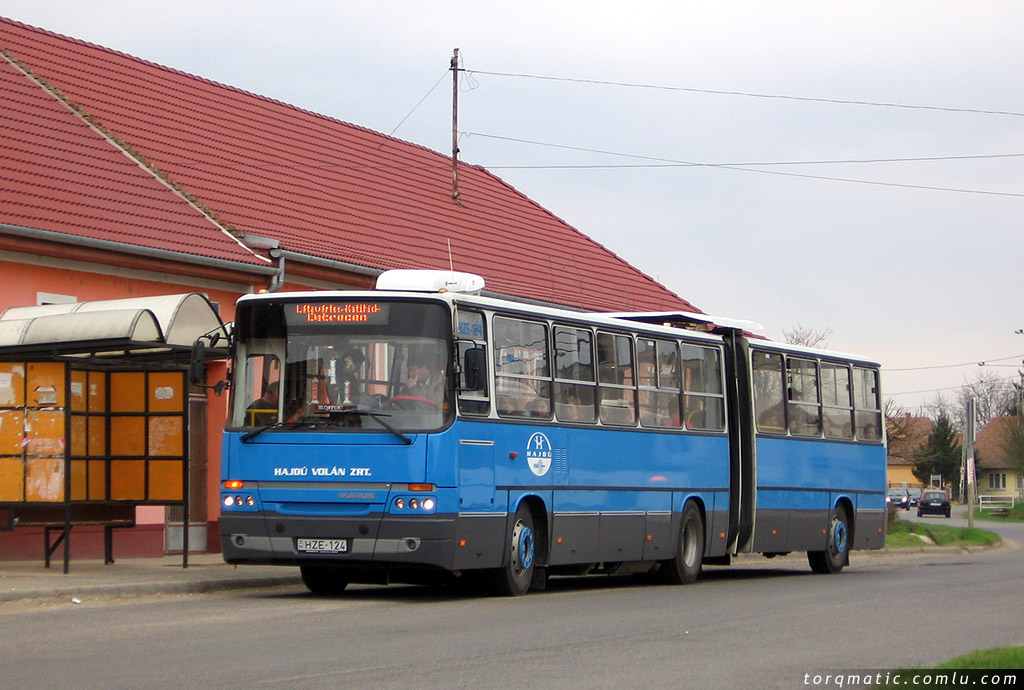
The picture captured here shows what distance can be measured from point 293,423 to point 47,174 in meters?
7.73

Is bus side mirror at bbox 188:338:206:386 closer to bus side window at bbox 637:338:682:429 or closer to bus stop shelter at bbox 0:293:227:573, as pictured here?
bus stop shelter at bbox 0:293:227:573

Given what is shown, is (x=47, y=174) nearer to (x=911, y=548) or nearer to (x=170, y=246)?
(x=170, y=246)

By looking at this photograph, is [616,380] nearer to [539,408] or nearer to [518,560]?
[539,408]

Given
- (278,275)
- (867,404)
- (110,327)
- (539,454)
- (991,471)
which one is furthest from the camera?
(991,471)

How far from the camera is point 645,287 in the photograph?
35531mm

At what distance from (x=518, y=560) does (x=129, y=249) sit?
24.8 feet

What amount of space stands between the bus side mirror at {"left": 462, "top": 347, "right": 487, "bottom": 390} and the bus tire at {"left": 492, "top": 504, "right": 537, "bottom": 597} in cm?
164

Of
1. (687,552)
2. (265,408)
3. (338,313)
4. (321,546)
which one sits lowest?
(687,552)

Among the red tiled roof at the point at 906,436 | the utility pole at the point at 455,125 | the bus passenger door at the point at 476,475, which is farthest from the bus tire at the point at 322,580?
the red tiled roof at the point at 906,436

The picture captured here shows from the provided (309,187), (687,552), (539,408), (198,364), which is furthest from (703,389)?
(309,187)

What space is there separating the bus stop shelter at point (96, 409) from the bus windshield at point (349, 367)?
1325mm

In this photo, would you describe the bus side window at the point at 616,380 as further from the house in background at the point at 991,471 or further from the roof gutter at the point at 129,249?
the house in background at the point at 991,471

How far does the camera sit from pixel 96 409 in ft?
56.3

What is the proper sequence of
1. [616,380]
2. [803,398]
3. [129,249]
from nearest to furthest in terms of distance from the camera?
[616,380]
[129,249]
[803,398]
